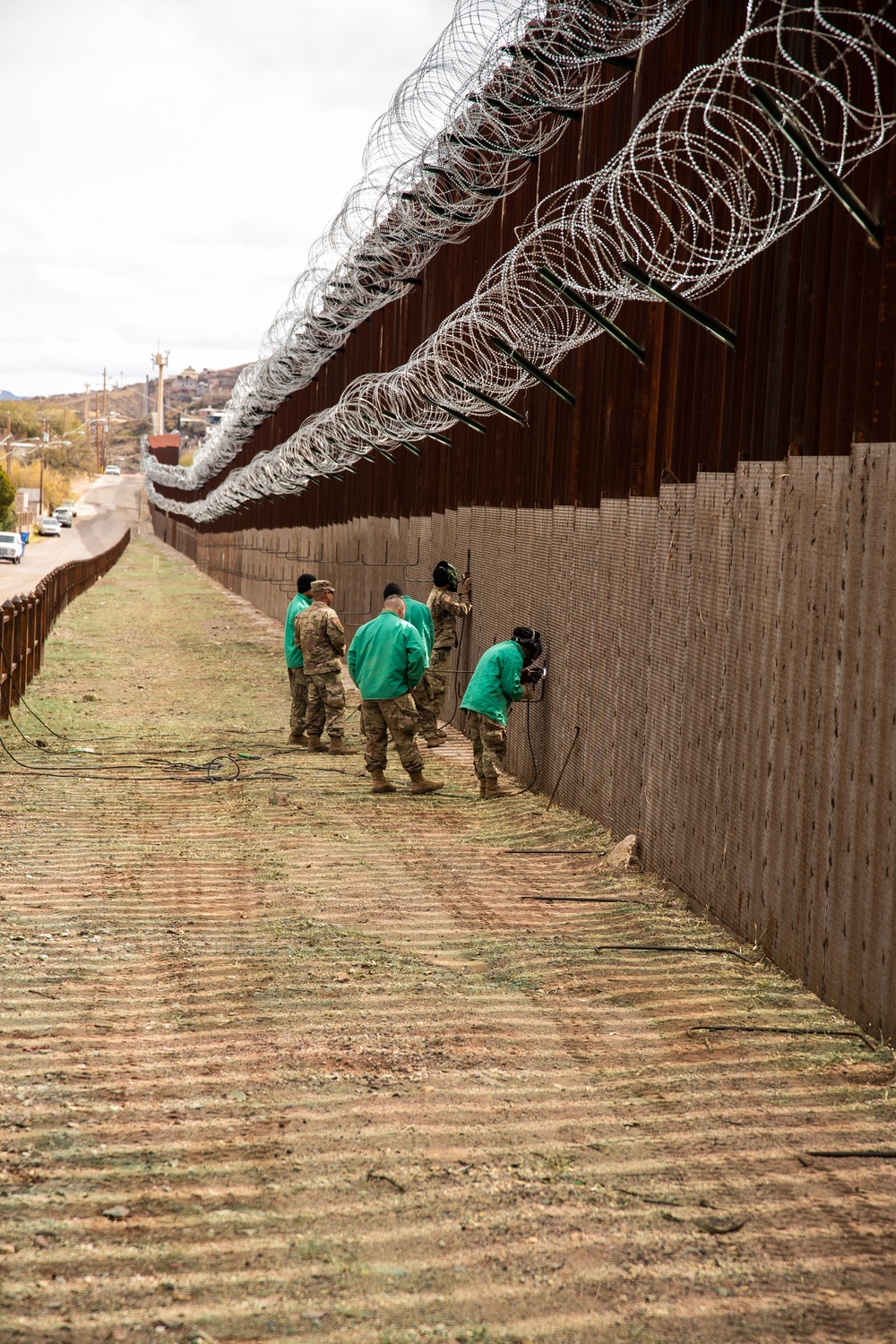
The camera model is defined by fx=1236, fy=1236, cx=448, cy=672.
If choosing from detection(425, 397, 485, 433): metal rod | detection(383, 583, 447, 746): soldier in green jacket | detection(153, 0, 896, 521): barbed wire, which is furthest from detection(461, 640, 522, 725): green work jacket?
detection(425, 397, 485, 433): metal rod

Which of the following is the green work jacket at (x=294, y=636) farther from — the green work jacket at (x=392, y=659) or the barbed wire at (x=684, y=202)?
the barbed wire at (x=684, y=202)

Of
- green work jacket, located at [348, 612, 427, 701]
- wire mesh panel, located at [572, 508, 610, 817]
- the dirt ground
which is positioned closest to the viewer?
the dirt ground

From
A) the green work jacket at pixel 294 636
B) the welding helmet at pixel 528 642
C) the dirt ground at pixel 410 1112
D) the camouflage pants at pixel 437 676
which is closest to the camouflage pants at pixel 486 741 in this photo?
the welding helmet at pixel 528 642

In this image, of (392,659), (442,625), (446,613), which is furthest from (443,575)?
(392,659)

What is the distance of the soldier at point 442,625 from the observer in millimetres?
11852

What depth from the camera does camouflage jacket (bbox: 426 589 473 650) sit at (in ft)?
38.8

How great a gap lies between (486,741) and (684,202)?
A: 4510 mm

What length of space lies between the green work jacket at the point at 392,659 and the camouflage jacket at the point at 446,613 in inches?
83.0

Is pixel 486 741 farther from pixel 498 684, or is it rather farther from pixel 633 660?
pixel 633 660

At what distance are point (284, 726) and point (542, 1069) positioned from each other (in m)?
9.33

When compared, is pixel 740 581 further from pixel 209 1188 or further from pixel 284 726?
pixel 284 726

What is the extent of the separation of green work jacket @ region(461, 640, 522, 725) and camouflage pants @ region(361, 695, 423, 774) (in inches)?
21.7

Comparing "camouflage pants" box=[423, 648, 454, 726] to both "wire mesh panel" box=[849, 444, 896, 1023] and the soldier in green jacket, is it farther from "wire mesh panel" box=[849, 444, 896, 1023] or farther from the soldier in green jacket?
"wire mesh panel" box=[849, 444, 896, 1023]

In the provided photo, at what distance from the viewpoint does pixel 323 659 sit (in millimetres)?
11258
